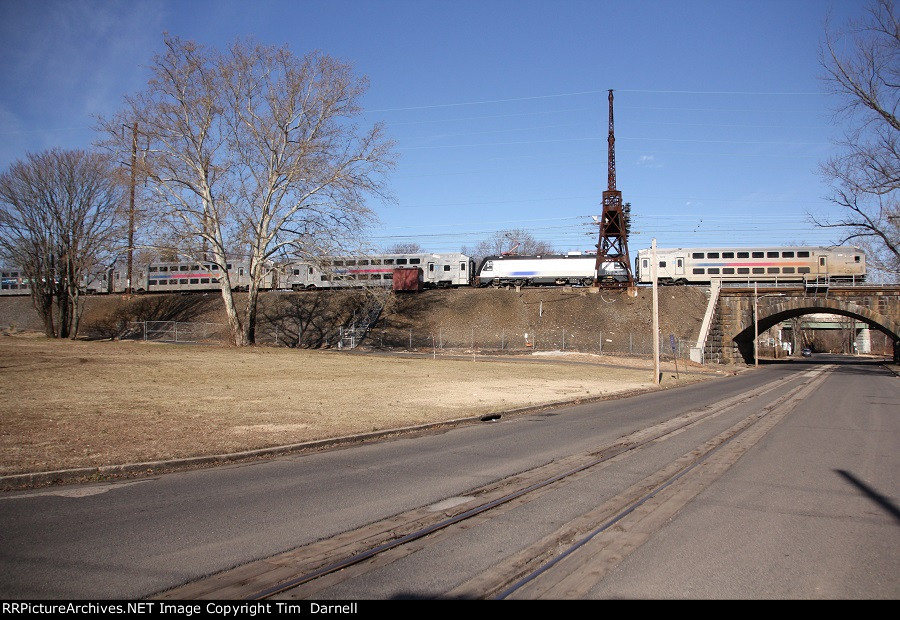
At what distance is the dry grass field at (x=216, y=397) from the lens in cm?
1027

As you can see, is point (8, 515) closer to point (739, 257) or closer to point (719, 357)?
point (719, 357)

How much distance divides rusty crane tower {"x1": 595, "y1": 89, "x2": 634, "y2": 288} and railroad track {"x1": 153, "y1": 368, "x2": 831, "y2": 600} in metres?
52.7

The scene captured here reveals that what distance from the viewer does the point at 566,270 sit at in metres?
63.9

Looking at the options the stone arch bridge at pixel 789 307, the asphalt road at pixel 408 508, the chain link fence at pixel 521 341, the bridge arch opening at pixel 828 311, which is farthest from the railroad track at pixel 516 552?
the bridge arch opening at pixel 828 311

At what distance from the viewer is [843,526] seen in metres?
6.50

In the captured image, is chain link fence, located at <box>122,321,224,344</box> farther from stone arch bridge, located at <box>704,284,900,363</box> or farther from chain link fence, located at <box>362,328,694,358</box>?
stone arch bridge, located at <box>704,284,900,363</box>

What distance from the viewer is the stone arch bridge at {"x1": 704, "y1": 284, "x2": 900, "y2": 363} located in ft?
170

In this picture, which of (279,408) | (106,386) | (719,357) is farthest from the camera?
(719,357)

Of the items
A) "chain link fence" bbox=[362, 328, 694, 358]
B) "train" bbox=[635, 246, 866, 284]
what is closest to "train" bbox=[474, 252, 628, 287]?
"train" bbox=[635, 246, 866, 284]

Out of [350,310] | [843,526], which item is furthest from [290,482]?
[350,310]

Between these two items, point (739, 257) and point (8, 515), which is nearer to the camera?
point (8, 515)

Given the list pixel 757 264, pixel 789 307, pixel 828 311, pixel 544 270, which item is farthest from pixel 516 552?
pixel 757 264

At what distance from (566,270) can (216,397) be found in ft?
167
